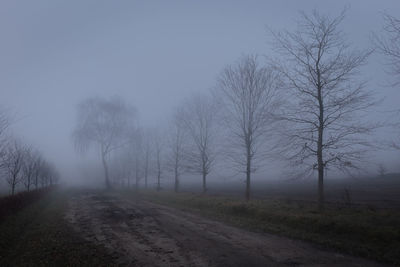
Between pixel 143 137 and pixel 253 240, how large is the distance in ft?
122

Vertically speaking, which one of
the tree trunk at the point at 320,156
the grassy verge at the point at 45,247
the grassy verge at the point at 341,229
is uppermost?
the tree trunk at the point at 320,156

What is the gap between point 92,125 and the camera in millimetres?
42469

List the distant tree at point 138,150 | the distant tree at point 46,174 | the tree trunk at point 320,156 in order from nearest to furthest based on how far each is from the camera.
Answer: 1. the tree trunk at point 320,156
2. the distant tree at point 46,174
3. the distant tree at point 138,150

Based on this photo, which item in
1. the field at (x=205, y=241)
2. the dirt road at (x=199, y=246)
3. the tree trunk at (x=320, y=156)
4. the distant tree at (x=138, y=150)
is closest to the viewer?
the dirt road at (x=199, y=246)

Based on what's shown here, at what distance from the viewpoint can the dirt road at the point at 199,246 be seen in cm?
683

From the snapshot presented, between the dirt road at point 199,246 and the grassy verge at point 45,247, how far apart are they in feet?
1.68

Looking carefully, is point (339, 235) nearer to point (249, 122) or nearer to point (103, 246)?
point (103, 246)

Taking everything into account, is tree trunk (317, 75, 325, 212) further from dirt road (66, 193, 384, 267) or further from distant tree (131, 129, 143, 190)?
distant tree (131, 129, 143, 190)

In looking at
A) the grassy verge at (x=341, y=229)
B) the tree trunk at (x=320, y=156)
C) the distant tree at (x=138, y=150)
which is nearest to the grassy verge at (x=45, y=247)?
the grassy verge at (x=341, y=229)

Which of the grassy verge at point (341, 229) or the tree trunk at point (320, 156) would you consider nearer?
the grassy verge at point (341, 229)

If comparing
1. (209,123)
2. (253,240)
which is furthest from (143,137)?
(253,240)

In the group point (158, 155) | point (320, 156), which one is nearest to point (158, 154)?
point (158, 155)

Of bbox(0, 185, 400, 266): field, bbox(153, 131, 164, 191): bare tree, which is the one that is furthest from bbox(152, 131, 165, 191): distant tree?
bbox(0, 185, 400, 266): field

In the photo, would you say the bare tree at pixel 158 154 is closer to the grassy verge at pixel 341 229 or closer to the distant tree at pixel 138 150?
the distant tree at pixel 138 150
